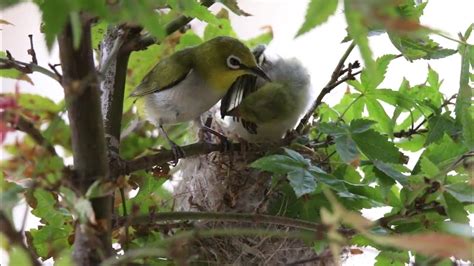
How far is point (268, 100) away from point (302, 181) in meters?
0.34

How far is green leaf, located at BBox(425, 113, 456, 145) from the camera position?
0.65m

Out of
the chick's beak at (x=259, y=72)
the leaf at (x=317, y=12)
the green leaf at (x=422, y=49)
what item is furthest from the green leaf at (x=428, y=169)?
the chick's beak at (x=259, y=72)

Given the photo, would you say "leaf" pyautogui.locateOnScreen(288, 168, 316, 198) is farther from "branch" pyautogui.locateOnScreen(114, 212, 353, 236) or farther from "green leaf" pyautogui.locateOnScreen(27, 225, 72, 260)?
"green leaf" pyautogui.locateOnScreen(27, 225, 72, 260)

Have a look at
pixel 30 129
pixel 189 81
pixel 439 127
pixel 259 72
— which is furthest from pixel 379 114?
pixel 30 129

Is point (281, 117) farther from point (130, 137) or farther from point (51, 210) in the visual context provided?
point (51, 210)

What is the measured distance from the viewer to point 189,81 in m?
0.92

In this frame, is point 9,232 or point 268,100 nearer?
point 9,232

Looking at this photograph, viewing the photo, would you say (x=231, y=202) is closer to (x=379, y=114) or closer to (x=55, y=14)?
(x=379, y=114)

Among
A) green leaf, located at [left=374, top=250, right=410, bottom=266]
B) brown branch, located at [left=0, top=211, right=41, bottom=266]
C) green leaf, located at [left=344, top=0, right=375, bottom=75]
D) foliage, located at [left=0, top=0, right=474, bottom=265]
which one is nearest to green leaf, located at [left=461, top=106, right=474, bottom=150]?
foliage, located at [left=0, top=0, right=474, bottom=265]

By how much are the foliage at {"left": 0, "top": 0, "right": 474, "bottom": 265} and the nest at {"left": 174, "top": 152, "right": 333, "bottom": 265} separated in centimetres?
5

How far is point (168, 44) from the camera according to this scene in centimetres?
89

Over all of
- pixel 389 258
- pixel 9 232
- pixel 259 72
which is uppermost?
pixel 259 72

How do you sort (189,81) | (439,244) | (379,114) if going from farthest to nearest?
(189,81) < (379,114) < (439,244)

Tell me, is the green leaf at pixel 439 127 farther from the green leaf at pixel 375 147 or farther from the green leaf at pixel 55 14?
the green leaf at pixel 55 14
